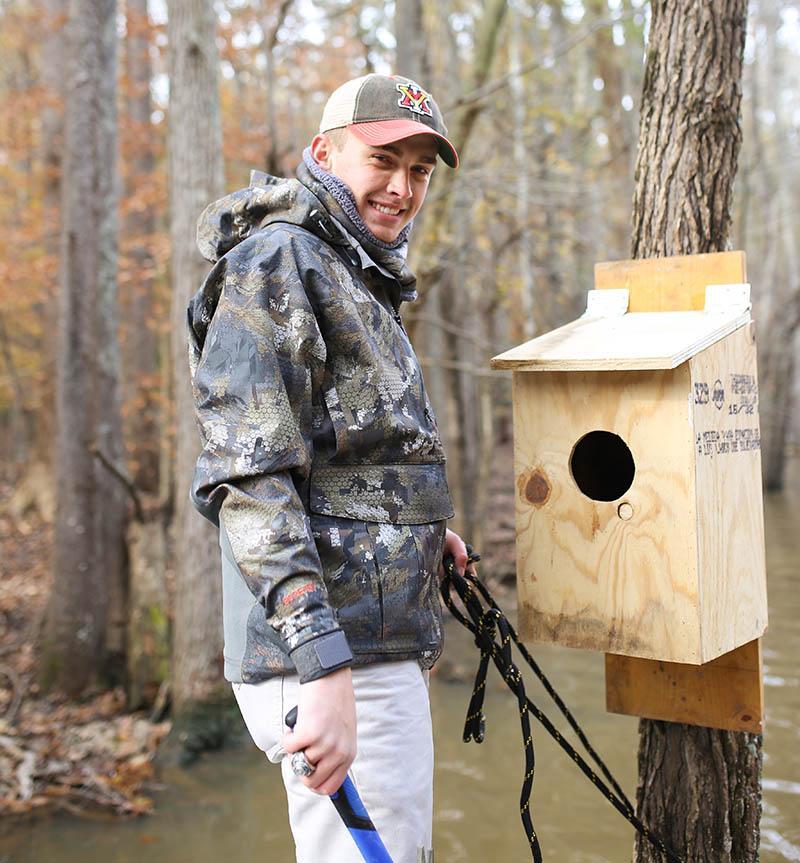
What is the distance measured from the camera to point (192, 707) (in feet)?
17.8

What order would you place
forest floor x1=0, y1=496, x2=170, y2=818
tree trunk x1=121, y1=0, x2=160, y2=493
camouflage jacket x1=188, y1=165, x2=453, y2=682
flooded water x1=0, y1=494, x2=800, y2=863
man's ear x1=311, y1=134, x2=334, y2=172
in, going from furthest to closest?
tree trunk x1=121, y1=0, x2=160, y2=493
forest floor x1=0, y1=496, x2=170, y2=818
flooded water x1=0, y1=494, x2=800, y2=863
man's ear x1=311, y1=134, x2=334, y2=172
camouflage jacket x1=188, y1=165, x2=453, y2=682

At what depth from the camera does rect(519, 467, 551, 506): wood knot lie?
99.5 inches

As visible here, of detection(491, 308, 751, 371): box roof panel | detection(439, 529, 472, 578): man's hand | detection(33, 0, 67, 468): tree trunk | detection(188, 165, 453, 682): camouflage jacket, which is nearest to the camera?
detection(188, 165, 453, 682): camouflage jacket

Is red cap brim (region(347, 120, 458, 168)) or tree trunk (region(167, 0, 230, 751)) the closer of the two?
red cap brim (region(347, 120, 458, 168))

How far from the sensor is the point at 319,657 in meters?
1.62

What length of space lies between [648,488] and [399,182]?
956 millimetres

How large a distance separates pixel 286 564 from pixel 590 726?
393cm

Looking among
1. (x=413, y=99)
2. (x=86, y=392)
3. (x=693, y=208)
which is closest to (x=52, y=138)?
(x=86, y=392)

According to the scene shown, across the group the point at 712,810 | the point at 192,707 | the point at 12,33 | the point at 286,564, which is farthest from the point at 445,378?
the point at 12,33

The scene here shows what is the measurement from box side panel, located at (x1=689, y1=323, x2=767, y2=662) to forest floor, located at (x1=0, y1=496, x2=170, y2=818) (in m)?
3.25

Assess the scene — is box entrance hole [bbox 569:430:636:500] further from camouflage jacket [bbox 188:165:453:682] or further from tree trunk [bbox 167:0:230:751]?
tree trunk [bbox 167:0:230:751]

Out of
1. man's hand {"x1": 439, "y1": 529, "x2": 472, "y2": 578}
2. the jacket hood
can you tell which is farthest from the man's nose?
man's hand {"x1": 439, "y1": 529, "x2": 472, "y2": 578}

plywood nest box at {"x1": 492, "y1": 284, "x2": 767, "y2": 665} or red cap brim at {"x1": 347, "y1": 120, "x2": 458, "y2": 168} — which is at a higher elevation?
red cap brim at {"x1": 347, "y1": 120, "x2": 458, "y2": 168}

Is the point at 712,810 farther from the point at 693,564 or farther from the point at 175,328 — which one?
the point at 175,328
